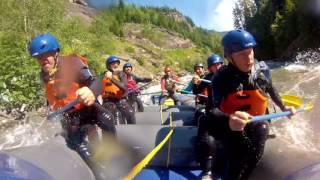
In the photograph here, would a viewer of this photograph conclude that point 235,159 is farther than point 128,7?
No

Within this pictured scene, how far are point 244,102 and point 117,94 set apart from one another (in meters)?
→ 5.75

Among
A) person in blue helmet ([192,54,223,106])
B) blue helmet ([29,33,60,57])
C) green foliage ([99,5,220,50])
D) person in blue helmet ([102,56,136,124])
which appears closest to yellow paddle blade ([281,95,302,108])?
blue helmet ([29,33,60,57])

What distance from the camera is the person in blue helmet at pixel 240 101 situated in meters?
3.78

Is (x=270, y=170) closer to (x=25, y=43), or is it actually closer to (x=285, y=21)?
(x=25, y=43)

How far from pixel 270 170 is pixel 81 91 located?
61.8 inches

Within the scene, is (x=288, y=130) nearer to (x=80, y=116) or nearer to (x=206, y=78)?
(x=206, y=78)

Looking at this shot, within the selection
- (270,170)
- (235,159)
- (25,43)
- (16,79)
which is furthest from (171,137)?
(25,43)

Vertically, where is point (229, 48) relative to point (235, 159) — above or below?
above

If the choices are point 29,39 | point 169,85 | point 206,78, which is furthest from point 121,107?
point 29,39

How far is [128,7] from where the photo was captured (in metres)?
65.6

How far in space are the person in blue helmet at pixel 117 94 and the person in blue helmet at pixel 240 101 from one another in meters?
4.94

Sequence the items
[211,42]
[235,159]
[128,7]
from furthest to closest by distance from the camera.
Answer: [211,42], [128,7], [235,159]

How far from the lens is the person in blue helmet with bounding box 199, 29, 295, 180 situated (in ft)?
12.4

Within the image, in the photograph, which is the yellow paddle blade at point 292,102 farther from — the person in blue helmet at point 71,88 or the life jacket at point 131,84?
the life jacket at point 131,84
